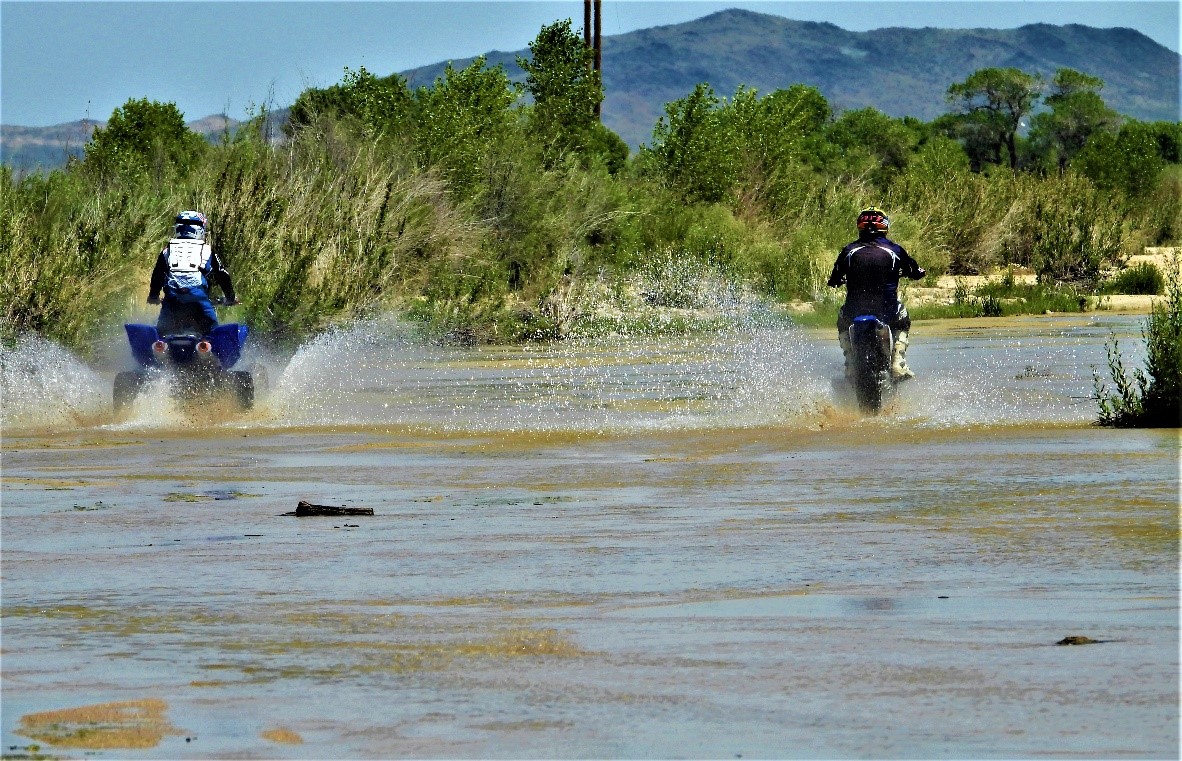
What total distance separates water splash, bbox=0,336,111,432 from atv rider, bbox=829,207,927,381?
713 cm

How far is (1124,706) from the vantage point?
22.1 ft

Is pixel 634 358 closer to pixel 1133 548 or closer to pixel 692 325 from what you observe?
pixel 692 325

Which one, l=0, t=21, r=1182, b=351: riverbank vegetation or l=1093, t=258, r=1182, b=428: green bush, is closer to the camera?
l=1093, t=258, r=1182, b=428: green bush

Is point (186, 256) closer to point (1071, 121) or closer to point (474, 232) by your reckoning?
point (474, 232)

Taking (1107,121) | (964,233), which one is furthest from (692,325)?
(1107,121)

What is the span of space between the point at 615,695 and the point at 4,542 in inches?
214

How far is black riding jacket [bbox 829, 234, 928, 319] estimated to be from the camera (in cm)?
1886

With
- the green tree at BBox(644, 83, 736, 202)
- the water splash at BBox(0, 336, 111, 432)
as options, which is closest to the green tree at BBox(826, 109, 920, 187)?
the green tree at BBox(644, 83, 736, 202)

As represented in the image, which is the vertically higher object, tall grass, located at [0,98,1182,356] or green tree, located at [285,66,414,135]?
green tree, located at [285,66,414,135]

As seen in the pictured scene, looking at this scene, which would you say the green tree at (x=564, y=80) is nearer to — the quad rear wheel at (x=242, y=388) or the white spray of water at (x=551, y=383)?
the white spray of water at (x=551, y=383)

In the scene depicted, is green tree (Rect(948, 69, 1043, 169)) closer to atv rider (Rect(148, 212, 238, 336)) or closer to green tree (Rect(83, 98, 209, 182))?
green tree (Rect(83, 98, 209, 182))

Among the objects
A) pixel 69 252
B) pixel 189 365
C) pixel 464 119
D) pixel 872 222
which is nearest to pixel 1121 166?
pixel 464 119

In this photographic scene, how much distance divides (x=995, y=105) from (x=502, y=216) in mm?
111908

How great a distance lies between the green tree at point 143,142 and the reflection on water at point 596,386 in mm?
8975
